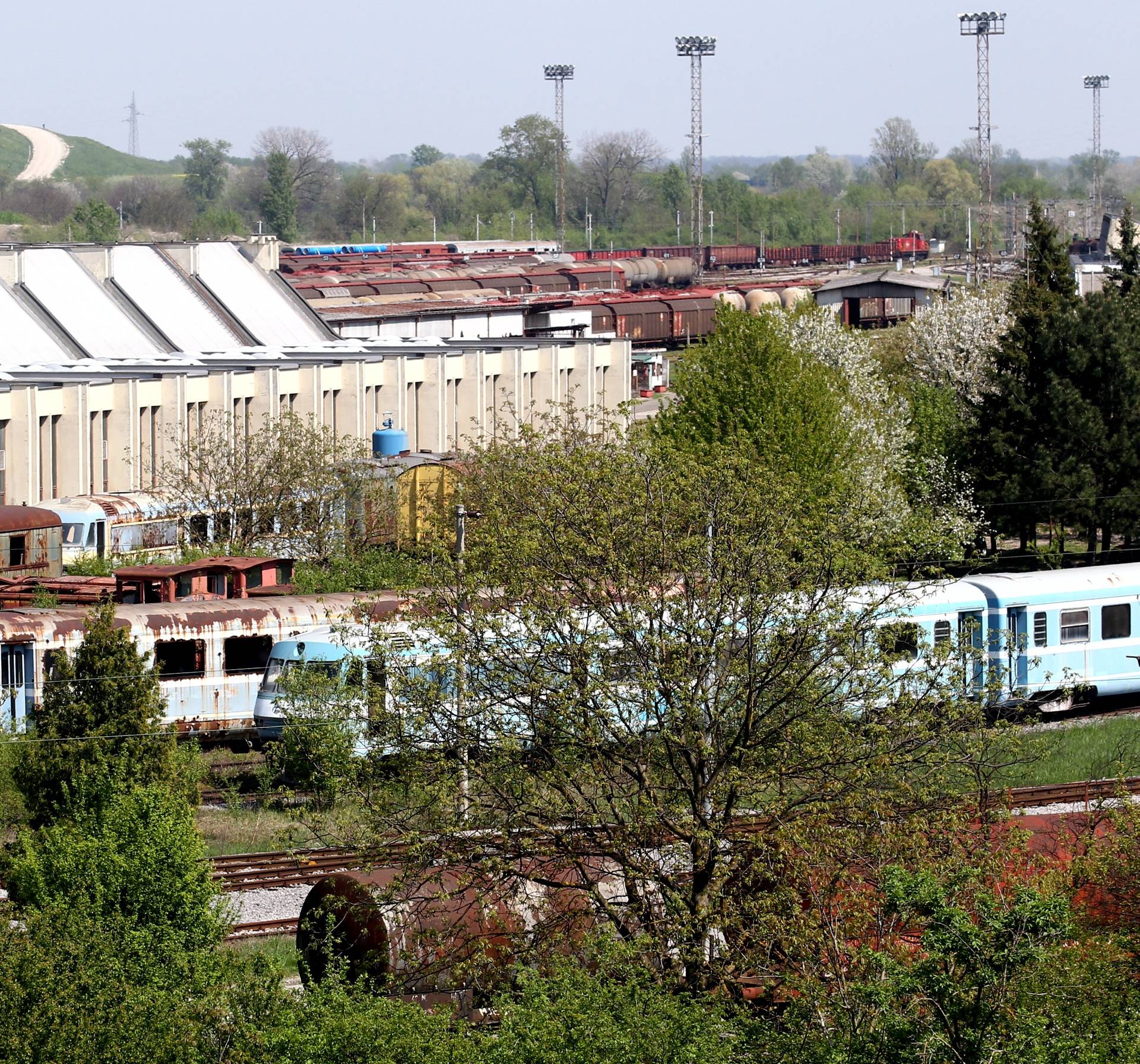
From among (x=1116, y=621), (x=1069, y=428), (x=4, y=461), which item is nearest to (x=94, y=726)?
(x=1116, y=621)

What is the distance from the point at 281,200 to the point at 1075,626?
161m

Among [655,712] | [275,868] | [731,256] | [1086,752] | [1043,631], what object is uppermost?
[731,256]

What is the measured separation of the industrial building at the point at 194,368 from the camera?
45.2 meters

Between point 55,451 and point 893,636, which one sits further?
point 55,451

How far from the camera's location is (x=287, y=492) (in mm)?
38562

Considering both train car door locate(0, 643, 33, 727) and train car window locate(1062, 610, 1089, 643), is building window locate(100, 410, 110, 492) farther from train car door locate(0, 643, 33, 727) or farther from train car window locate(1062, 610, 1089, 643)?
train car window locate(1062, 610, 1089, 643)

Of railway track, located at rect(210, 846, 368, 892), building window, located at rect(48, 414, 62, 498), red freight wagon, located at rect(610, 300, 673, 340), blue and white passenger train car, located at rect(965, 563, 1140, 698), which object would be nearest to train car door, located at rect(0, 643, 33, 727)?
railway track, located at rect(210, 846, 368, 892)

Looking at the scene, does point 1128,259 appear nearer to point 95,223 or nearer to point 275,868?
point 275,868

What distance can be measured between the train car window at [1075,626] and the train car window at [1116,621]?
0.34m

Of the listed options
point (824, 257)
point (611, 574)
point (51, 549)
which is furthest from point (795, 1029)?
point (824, 257)

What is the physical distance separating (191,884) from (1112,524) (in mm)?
28688

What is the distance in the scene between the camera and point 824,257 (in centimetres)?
15988

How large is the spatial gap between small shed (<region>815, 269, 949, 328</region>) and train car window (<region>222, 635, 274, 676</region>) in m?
68.3

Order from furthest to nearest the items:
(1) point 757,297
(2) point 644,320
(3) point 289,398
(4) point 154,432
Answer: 1. (1) point 757,297
2. (2) point 644,320
3. (3) point 289,398
4. (4) point 154,432
